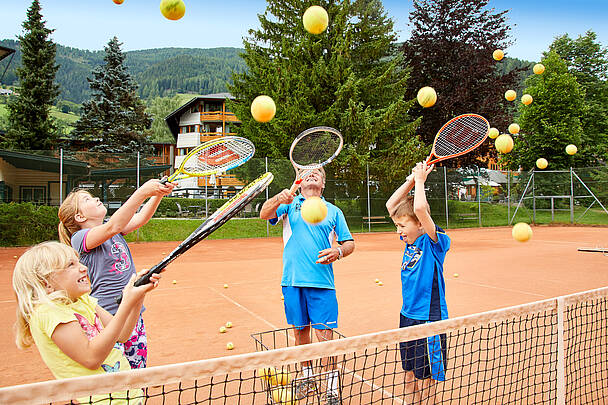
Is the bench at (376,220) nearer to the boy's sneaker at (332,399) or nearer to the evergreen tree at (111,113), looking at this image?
the boy's sneaker at (332,399)

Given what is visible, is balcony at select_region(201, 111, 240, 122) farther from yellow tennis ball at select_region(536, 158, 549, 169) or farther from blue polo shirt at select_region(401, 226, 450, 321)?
blue polo shirt at select_region(401, 226, 450, 321)

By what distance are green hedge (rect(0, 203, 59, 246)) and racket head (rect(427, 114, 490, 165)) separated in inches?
537

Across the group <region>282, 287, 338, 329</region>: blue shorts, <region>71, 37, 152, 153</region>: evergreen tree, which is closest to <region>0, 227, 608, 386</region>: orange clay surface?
<region>282, 287, 338, 329</region>: blue shorts

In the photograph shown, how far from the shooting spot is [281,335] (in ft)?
15.5

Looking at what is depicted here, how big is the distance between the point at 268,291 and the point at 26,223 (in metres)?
10.7

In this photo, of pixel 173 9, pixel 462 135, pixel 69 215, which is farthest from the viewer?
pixel 462 135

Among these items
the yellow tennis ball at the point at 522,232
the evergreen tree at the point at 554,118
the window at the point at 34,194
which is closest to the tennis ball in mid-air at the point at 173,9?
the yellow tennis ball at the point at 522,232

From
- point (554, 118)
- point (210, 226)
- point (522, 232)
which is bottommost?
point (522, 232)

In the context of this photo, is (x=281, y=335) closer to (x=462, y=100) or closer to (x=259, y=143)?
(x=259, y=143)

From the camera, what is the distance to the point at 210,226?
2.09 metres

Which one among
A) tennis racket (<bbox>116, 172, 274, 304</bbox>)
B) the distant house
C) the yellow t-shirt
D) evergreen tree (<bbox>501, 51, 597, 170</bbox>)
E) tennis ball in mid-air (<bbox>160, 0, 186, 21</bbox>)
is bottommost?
the yellow t-shirt

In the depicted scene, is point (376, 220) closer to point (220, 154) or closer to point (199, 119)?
point (220, 154)

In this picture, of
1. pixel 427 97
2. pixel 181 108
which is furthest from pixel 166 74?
pixel 427 97

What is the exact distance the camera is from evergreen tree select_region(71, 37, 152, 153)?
101 feet
